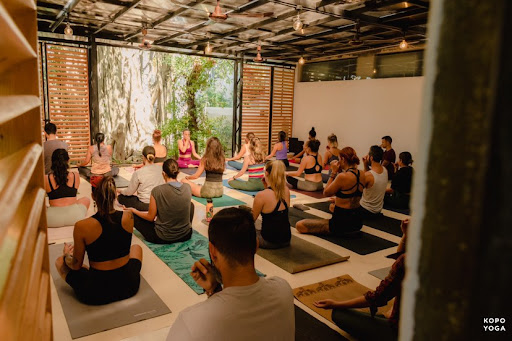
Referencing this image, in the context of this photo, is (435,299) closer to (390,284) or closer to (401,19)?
(390,284)

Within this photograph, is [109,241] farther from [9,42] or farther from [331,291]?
[9,42]

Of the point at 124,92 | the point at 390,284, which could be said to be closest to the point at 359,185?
the point at 390,284

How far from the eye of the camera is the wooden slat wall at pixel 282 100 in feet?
41.6

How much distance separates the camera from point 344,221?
480 cm

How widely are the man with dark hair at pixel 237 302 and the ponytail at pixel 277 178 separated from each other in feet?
7.72

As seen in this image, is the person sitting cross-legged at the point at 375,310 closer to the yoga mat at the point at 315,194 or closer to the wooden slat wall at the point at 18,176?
the wooden slat wall at the point at 18,176

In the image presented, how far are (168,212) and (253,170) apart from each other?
3178 millimetres

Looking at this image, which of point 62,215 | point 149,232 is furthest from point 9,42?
point 62,215

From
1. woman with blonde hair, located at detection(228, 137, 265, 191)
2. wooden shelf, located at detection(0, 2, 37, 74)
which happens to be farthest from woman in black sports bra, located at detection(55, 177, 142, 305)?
woman with blonde hair, located at detection(228, 137, 265, 191)

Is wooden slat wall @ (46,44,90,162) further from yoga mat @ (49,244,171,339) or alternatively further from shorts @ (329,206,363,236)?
shorts @ (329,206,363,236)

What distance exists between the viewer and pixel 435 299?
0.23 meters

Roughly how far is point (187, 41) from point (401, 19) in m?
5.58

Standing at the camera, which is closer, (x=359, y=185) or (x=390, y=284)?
(x=390, y=284)

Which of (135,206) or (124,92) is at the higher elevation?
(124,92)
